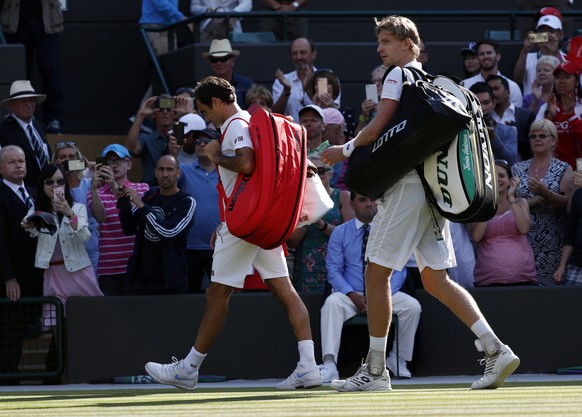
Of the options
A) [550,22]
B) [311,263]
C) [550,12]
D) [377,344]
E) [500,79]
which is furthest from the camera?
[550,12]

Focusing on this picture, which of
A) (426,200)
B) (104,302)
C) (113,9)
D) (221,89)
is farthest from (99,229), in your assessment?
(113,9)

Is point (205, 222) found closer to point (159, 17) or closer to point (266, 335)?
point (266, 335)

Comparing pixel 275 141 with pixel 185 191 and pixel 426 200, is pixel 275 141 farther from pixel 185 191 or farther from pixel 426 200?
pixel 185 191

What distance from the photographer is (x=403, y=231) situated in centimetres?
749

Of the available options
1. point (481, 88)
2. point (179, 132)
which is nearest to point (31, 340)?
point (179, 132)

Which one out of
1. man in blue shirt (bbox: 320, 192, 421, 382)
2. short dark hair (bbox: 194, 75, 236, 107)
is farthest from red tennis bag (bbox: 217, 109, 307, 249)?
man in blue shirt (bbox: 320, 192, 421, 382)

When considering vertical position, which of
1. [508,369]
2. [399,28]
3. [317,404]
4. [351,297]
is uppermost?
[399,28]

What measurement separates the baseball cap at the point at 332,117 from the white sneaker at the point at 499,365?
547cm

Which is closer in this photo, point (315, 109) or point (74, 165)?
point (74, 165)

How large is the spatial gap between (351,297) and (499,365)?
369 cm

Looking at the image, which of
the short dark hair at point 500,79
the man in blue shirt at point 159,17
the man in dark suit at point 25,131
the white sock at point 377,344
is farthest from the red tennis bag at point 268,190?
the man in blue shirt at point 159,17

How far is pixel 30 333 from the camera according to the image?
11.5 m

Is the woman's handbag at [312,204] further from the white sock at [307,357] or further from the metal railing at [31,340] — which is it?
the metal railing at [31,340]

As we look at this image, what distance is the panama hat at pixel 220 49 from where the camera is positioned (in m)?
13.9
